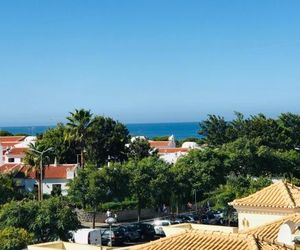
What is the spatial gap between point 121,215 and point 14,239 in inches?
1004

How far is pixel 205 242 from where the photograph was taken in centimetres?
1869

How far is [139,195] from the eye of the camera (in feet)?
180

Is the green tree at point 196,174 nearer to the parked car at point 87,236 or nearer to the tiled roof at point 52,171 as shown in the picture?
the parked car at point 87,236

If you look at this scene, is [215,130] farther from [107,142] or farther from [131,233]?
[131,233]

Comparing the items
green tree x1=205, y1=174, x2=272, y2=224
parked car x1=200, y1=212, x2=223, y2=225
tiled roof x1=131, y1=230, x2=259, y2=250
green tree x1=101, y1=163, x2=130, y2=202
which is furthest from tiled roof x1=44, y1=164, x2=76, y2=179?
tiled roof x1=131, y1=230, x2=259, y2=250

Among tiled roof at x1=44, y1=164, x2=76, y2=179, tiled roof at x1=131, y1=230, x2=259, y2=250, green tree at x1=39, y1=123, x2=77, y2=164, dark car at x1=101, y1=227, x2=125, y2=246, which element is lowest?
dark car at x1=101, y1=227, x2=125, y2=246

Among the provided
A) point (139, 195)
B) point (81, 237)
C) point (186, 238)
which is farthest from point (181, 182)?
point (186, 238)

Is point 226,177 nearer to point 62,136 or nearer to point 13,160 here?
point 62,136

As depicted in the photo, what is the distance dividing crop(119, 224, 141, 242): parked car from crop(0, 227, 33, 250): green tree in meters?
10.5

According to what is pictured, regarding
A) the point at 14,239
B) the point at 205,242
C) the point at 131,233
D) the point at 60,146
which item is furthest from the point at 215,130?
the point at 205,242

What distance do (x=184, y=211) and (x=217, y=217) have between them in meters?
9.71

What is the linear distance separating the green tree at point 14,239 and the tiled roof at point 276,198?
37.7 feet

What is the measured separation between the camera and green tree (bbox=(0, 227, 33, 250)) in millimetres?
32188

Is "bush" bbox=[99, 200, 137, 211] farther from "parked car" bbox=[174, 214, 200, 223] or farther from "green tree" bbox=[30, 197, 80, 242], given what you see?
"green tree" bbox=[30, 197, 80, 242]
